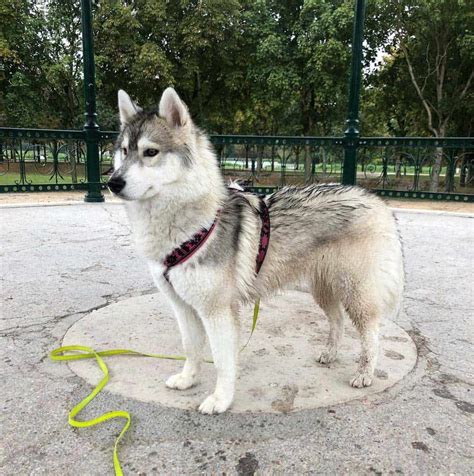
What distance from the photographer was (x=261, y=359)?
3139 mm

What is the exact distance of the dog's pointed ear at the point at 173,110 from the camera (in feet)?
8.05

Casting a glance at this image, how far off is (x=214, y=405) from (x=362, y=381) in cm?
98

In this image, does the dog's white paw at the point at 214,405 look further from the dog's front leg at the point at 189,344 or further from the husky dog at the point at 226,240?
the dog's front leg at the point at 189,344

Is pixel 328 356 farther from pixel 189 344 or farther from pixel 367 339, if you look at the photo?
pixel 189 344

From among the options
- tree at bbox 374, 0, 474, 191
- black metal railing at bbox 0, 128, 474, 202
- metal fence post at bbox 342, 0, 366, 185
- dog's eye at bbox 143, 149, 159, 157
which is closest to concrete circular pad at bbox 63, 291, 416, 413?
dog's eye at bbox 143, 149, 159, 157

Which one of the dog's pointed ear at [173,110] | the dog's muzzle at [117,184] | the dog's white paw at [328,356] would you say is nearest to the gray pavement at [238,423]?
the dog's white paw at [328,356]

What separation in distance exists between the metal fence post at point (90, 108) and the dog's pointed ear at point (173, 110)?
7.65 metres

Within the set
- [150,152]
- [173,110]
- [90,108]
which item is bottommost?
[150,152]

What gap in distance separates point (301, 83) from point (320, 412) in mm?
21494

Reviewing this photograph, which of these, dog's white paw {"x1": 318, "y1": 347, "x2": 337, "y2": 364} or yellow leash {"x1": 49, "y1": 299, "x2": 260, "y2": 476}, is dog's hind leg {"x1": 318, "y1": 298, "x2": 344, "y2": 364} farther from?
yellow leash {"x1": 49, "y1": 299, "x2": 260, "y2": 476}

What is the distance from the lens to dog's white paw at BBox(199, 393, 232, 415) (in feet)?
8.13

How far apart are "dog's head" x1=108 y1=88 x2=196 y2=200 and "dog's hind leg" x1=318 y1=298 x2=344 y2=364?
151 cm

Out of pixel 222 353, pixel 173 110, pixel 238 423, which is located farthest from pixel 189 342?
pixel 173 110

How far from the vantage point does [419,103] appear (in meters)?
25.5
